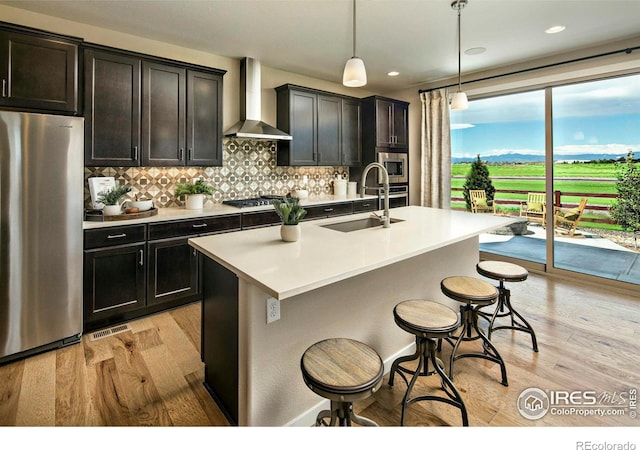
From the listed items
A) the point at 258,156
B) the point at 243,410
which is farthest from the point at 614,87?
the point at 243,410

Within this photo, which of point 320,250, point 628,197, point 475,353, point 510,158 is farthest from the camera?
point 510,158

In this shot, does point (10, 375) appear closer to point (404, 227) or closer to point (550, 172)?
point (404, 227)

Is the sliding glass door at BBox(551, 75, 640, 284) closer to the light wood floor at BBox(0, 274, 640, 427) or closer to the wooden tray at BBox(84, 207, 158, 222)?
the light wood floor at BBox(0, 274, 640, 427)

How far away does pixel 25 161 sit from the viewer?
2281 mm

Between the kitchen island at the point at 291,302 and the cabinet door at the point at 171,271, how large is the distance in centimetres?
130

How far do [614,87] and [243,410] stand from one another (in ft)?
16.1

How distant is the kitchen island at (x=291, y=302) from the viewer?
1.53 meters

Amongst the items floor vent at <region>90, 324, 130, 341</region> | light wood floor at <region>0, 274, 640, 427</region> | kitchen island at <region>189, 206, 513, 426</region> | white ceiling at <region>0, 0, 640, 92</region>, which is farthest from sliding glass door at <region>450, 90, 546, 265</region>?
floor vent at <region>90, 324, 130, 341</region>

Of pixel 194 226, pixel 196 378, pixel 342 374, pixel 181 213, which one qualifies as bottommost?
pixel 196 378

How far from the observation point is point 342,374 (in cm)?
137

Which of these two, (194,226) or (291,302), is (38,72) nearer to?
(194,226)

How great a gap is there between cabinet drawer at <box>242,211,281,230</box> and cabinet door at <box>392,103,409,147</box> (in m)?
2.50

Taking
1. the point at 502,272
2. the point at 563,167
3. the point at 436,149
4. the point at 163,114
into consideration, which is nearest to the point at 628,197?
the point at 563,167

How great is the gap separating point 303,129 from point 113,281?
286 centimetres
